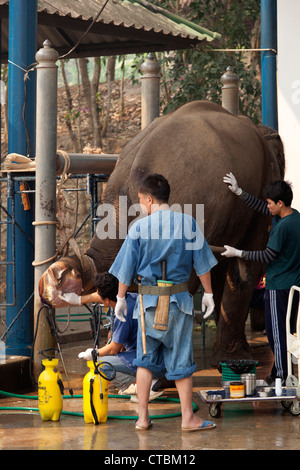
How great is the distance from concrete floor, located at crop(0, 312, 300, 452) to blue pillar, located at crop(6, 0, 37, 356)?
Answer: 108cm

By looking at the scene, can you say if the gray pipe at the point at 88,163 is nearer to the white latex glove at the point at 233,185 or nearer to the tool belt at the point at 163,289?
the white latex glove at the point at 233,185

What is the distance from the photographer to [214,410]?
20.6 ft

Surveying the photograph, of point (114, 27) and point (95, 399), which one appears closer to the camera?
point (95, 399)

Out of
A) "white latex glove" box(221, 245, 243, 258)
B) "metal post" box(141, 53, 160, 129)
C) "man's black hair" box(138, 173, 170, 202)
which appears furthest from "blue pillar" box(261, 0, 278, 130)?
"man's black hair" box(138, 173, 170, 202)

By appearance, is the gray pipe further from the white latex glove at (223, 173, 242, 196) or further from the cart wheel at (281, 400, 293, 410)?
the cart wheel at (281, 400, 293, 410)

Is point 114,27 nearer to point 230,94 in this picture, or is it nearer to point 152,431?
point 230,94

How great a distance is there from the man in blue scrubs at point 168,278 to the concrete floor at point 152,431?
0.68ft

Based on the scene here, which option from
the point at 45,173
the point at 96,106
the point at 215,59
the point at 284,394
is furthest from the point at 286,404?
the point at 96,106

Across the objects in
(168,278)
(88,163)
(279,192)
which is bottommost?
(168,278)

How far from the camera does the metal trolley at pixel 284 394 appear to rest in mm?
6250

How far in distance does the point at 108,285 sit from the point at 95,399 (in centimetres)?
102

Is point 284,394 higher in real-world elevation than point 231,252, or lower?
lower

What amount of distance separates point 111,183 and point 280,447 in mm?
3744

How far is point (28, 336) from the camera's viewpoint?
8.18 meters
